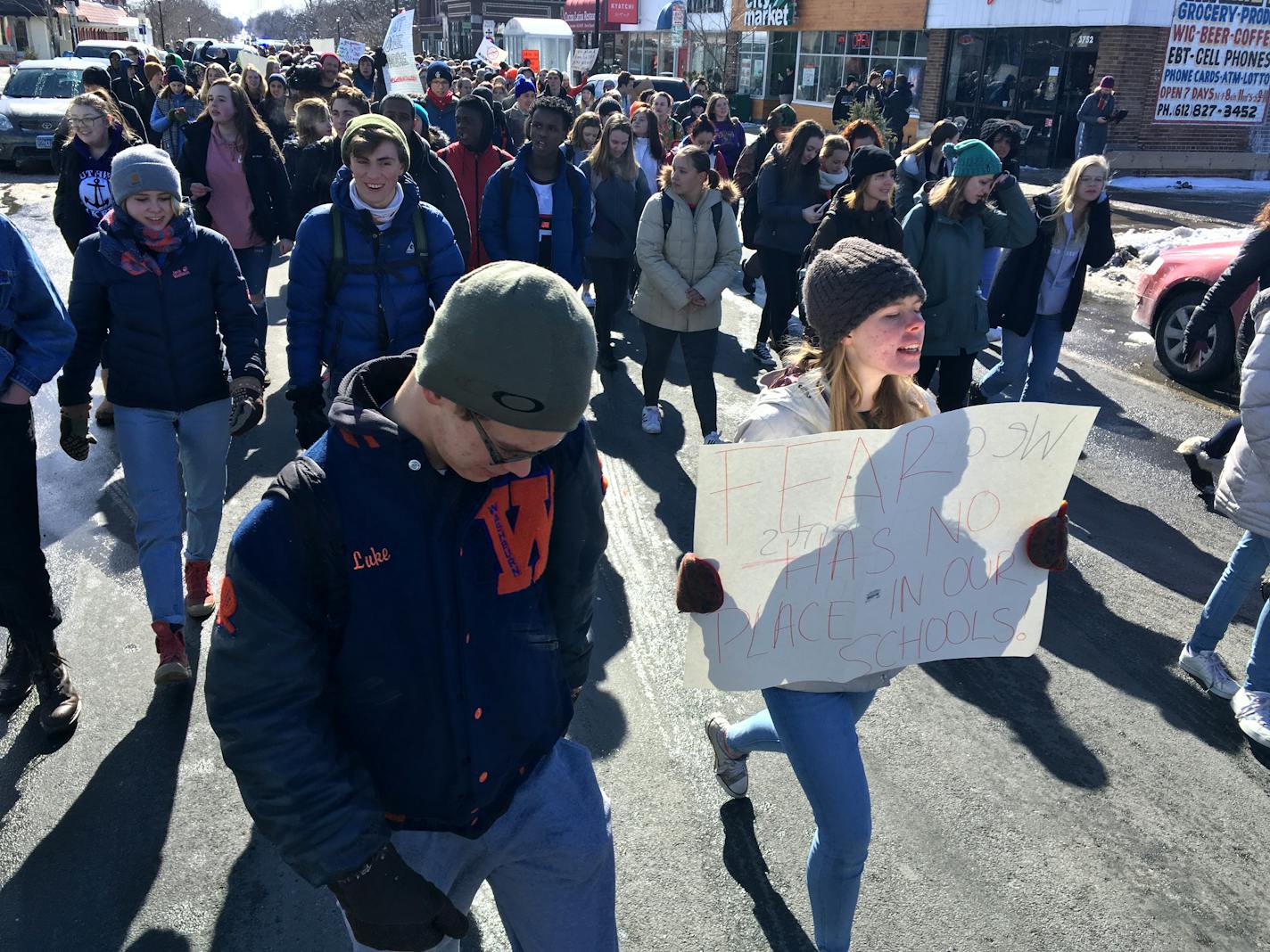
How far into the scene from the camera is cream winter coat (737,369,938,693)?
2531 mm

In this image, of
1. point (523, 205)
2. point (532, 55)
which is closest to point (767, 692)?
point (523, 205)

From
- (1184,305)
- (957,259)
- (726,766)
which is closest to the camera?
(726,766)

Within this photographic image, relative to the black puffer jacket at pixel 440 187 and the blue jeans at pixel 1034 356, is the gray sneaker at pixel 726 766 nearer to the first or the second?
the blue jeans at pixel 1034 356

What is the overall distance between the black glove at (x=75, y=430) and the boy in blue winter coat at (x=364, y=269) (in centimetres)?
75

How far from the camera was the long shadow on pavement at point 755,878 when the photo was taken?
2.89m

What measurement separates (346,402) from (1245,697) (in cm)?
374

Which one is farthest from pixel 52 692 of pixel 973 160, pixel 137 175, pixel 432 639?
pixel 973 160

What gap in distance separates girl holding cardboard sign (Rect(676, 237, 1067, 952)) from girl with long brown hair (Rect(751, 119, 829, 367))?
468 cm

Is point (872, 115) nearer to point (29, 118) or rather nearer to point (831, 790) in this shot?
point (29, 118)

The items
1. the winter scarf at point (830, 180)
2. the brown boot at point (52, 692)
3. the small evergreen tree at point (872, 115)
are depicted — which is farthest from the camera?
the small evergreen tree at point (872, 115)

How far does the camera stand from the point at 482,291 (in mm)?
1486

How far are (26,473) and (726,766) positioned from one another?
2622 millimetres

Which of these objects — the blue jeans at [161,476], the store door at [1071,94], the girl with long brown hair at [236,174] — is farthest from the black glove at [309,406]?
the store door at [1071,94]

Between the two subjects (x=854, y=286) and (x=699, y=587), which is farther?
(x=854, y=286)
